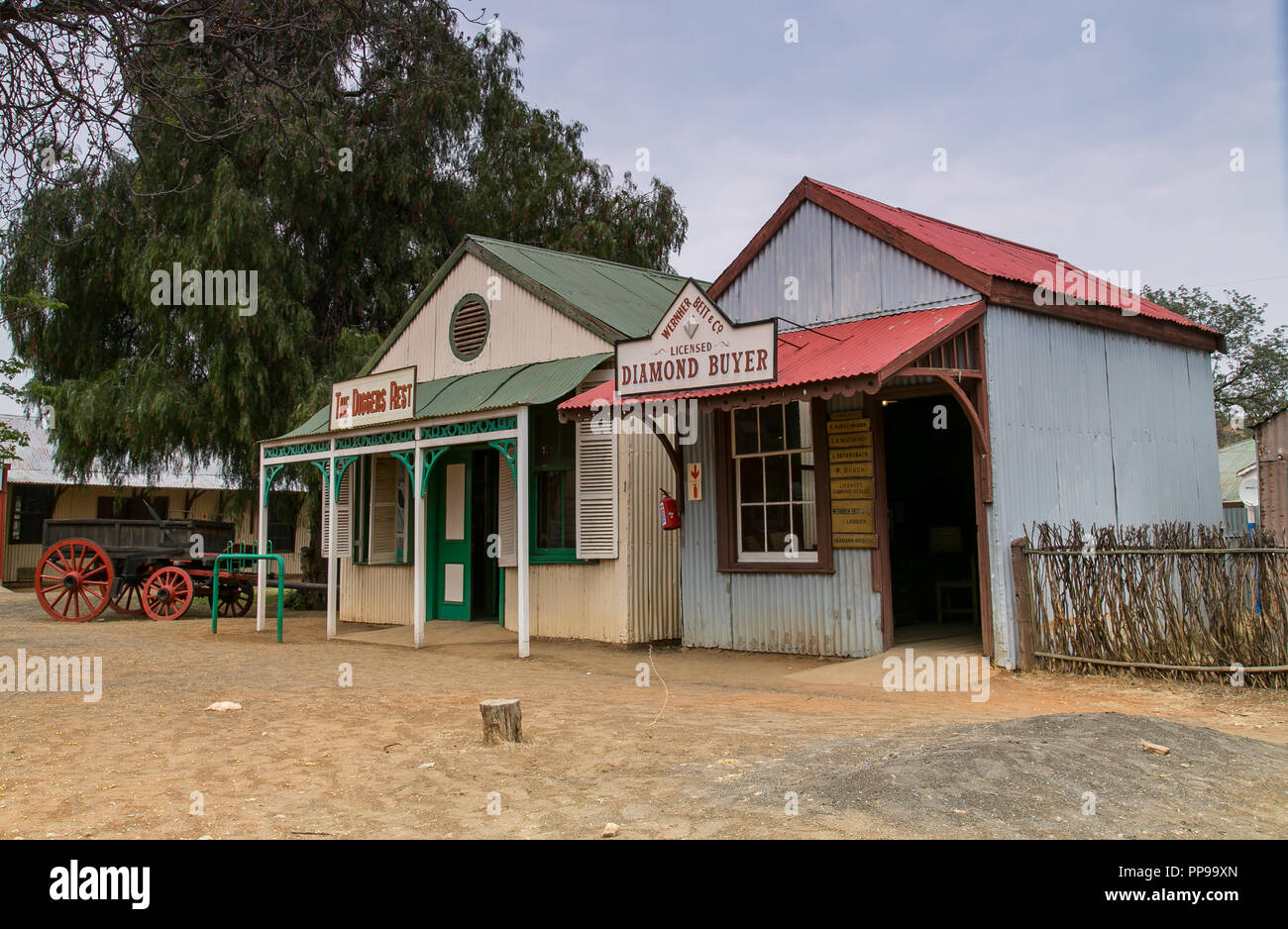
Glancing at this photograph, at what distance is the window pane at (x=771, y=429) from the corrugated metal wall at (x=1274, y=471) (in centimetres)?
1072

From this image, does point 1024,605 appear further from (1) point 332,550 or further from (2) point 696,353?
(1) point 332,550

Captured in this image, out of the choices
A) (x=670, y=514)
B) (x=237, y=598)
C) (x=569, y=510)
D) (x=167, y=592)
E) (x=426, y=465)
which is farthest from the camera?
(x=237, y=598)

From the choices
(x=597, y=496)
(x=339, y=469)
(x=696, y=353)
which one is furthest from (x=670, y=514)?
(x=339, y=469)

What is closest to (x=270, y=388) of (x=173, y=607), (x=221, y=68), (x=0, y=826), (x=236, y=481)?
(x=236, y=481)

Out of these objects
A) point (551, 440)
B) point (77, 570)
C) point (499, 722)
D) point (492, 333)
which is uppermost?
point (492, 333)

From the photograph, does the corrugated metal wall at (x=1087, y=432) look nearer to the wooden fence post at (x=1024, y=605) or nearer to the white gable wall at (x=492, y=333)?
the wooden fence post at (x=1024, y=605)

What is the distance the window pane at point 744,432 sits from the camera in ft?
36.8

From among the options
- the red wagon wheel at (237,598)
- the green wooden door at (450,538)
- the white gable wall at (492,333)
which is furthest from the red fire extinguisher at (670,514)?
the red wagon wheel at (237,598)

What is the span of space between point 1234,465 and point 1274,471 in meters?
12.7

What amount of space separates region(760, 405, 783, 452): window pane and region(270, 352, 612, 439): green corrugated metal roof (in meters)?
2.29

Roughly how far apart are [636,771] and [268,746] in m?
2.51

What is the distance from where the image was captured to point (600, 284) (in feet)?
49.4
